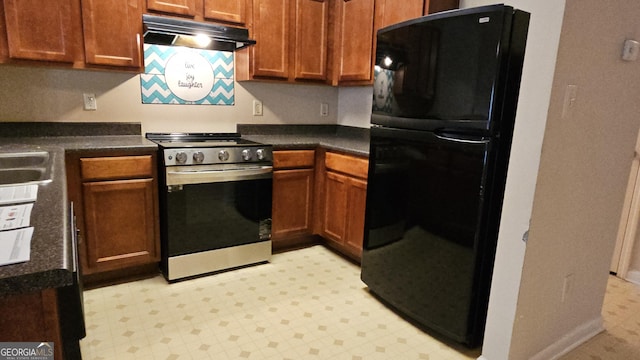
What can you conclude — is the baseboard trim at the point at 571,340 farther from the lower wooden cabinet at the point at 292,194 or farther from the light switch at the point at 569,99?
the lower wooden cabinet at the point at 292,194

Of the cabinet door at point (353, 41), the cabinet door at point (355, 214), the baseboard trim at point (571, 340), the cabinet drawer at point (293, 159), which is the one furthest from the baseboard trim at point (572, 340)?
the cabinet door at point (353, 41)

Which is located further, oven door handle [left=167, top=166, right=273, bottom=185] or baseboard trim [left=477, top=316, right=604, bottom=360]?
oven door handle [left=167, top=166, right=273, bottom=185]

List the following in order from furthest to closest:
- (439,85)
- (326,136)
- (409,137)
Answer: (326,136), (409,137), (439,85)

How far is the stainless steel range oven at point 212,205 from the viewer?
2373 mm

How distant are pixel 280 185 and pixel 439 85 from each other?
4.79 feet

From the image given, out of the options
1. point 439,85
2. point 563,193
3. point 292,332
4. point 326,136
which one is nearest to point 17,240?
point 292,332

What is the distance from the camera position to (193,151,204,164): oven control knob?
2.38 meters

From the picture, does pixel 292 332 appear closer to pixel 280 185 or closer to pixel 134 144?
pixel 280 185

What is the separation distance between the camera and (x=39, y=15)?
6.95 ft

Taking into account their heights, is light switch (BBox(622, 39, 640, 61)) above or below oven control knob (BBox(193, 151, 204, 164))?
above

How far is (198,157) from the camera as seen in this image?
239 centimetres

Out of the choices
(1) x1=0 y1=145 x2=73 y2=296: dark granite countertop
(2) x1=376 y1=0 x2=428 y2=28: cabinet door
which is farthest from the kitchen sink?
(2) x1=376 y1=0 x2=428 y2=28: cabinet door

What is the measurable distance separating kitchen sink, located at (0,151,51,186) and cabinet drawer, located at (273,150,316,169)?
1.39 meters

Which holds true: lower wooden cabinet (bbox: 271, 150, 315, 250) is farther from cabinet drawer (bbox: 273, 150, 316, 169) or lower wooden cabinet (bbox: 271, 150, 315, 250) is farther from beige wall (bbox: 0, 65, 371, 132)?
beige wall (bbox: 0, 65, 371, 132)
